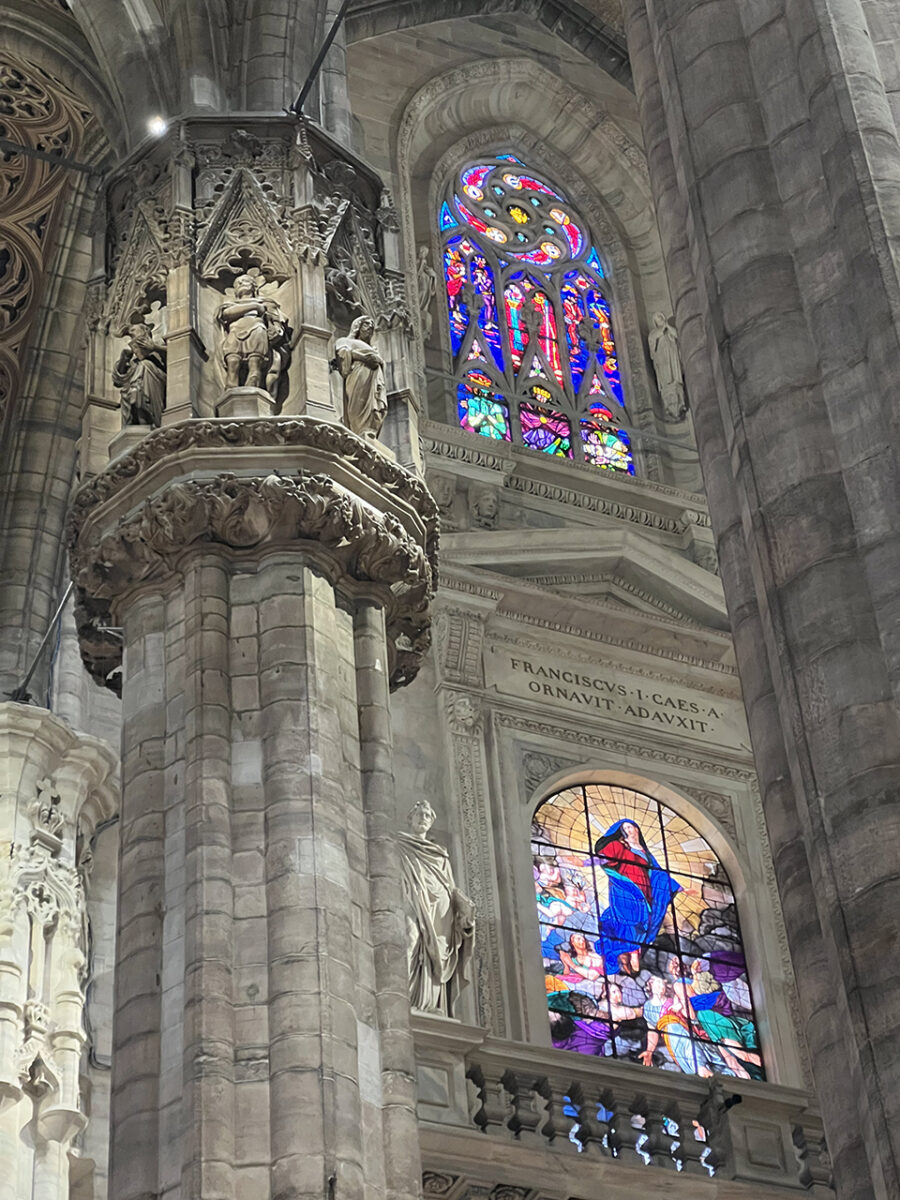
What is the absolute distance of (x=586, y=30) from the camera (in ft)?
65.9

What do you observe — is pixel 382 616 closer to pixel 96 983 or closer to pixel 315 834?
pixel 315 834

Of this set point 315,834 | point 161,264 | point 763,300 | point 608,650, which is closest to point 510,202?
point 608,650

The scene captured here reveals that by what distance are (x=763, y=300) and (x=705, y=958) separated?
9.50 meters

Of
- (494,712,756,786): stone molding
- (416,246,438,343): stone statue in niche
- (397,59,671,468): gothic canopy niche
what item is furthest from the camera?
(397,59,671,468): gothic canopy niche

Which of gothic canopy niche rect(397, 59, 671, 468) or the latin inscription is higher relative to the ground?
gothic canopy niche rect(397, 59, 671, 468)

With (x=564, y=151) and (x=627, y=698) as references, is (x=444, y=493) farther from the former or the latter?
(x=564, y=151)

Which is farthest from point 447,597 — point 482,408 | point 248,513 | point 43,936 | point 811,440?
point 811,440

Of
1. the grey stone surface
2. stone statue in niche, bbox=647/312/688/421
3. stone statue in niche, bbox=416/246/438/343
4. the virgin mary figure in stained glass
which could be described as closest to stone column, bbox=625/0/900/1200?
the grey stone surface

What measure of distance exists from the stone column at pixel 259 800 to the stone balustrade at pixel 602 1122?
10.5 feet

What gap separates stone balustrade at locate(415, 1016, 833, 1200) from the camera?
42.7 ft

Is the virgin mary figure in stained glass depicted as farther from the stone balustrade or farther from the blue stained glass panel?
the blue stained glass panel

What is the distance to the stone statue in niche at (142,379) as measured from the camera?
11016 millimetres

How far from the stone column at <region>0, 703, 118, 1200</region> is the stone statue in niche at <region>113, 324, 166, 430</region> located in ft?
9.68

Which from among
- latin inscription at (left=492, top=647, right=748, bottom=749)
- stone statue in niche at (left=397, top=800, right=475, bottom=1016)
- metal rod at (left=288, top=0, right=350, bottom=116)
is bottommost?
stone statue in niche at (left=397, top=800, right=475, bottom=1016)
